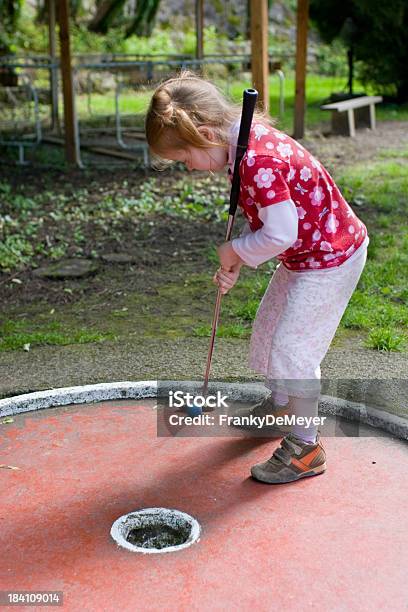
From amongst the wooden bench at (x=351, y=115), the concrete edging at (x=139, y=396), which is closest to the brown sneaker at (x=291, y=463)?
the concrete edging at (x=139, y=396)

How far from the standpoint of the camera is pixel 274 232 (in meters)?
2.87

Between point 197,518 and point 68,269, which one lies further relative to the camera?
point 68,269

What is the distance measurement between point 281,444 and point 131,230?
13.3 ft

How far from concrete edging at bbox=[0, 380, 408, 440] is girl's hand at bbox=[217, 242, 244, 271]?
88cm

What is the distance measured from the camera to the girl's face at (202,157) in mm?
2930

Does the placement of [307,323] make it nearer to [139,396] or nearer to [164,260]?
[139,396]

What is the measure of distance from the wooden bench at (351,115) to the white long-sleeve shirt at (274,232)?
8.31m

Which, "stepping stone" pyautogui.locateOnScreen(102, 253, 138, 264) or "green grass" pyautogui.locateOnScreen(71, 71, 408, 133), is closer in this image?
"stepping stone" pyautogui.locateOnScreen(102, 253, 138, 264)

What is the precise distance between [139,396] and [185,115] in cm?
147

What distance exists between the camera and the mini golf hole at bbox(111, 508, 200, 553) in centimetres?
280

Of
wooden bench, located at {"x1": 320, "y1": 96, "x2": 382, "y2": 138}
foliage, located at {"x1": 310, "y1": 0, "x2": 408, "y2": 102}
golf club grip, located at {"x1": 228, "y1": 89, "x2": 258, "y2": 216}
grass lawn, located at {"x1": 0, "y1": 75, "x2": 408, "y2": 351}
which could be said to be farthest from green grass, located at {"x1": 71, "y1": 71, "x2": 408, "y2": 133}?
golf club grip, located at {"x1": 228, "y1": 89, "x2": 258, "y2": 216}

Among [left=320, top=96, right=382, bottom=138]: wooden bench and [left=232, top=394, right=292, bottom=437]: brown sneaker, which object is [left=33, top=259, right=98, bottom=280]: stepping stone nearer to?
[left=232, top=394, right=292, bottom=437]: brown sneaker

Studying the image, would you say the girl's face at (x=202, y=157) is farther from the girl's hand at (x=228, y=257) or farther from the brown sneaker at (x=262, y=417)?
the brown sneaker at (x=262, y=417)

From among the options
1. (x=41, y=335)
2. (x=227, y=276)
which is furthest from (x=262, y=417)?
(x=41, y=335)
